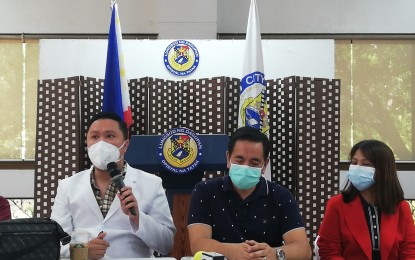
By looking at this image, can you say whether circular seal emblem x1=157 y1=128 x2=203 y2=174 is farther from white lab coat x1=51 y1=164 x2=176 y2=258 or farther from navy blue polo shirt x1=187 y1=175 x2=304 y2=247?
navy blue polo shirt x1=187 y1=175 x2=304 y2=247

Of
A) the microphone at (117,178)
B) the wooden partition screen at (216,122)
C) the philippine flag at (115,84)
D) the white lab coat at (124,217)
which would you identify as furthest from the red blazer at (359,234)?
the philippine flag at (115,84)

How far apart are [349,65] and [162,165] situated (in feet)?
14.1

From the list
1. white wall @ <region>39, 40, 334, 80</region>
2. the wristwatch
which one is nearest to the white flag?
white wall @ <region>39, 40, 334, 80</region>

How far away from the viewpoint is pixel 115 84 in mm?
5129

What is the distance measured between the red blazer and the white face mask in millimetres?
1065

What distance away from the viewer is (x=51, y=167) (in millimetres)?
5301

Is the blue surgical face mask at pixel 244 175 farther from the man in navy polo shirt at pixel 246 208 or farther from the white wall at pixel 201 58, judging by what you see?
the white wall at pixel 201 58

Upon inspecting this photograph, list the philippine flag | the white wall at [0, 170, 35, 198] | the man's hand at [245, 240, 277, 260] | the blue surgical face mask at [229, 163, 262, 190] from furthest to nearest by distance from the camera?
1. the white wall at [0, 170, 35, 198]
2. the philippine flag
3. the blue surgical face mask at [229, 163, 262, 190]
4. the man's hand at [245, 240, 277, 260]

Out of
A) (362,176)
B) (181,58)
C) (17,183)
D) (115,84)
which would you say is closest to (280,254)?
(362,176)

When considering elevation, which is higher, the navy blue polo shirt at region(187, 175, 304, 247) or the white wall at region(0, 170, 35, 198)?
the navy blue polo shirt at region(187, 175, 304, 247)

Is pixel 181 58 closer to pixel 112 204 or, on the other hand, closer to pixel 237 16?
pixel 237 16

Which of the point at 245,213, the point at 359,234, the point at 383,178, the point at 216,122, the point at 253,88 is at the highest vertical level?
the point at 253,88

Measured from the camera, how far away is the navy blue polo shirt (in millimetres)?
2473

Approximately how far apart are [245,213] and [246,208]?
2 cm
